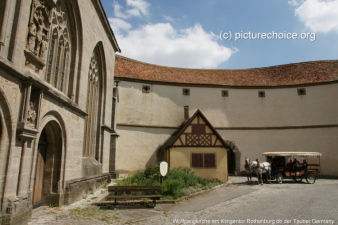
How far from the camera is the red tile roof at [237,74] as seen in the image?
23.1 metres

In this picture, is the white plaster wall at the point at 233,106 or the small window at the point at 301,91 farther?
the small window at the point at 301,91

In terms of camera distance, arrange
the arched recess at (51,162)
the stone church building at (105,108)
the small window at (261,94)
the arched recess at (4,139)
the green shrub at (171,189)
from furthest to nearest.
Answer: the small window at (261,94) < the green shrub at (171,189) < the arched recess at (51,162) < the stone church building at (105,108) < the arched recess at (4,139)

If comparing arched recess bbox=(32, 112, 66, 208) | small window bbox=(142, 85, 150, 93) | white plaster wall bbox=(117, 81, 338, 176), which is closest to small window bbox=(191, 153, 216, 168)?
white plaster wall bbox=(117, 81, 338, 176)

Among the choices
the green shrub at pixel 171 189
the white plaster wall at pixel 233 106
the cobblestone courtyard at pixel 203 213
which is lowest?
the cobblestone courtyard at pixel 203 213

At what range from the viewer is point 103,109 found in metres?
13.5

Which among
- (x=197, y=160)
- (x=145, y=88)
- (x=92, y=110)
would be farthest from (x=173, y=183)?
(x=145, y=88)

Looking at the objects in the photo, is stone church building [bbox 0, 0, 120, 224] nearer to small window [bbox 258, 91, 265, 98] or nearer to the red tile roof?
the red tile roof

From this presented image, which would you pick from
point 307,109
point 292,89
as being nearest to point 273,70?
point 292,89

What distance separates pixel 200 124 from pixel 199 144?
1.55 meters

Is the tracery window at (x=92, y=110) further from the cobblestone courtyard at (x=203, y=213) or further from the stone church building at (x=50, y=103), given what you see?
the cobblestone courtyard at (x=203, y=213)

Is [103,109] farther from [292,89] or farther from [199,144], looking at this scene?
[292,89]

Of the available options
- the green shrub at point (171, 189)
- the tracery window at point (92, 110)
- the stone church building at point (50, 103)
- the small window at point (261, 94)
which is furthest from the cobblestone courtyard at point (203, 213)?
the small window at point (261, 94)

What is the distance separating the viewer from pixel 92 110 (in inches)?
489

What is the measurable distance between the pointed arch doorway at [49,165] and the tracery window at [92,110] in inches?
139
